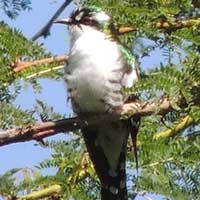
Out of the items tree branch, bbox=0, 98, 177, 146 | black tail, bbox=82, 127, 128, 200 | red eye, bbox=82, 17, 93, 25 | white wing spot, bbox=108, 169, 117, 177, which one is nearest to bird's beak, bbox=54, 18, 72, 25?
red eye, bbox=82, 17, 93, 25

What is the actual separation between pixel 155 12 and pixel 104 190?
0.54 meters

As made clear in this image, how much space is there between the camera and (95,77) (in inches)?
81.0

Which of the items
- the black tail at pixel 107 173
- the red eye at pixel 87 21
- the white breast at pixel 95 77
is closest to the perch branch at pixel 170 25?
the black tail at pixel 107 173

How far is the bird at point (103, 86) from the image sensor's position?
193 centimetres

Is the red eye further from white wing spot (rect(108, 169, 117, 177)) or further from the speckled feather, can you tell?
white wing spot (rect(108, 169, 117, 177))

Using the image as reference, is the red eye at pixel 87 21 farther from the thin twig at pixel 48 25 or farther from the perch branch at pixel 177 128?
the perch branch at pixel 177 128

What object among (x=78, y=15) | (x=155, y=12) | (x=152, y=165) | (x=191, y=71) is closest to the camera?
(x=191, y=71)

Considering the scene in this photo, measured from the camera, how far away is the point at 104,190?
174cm

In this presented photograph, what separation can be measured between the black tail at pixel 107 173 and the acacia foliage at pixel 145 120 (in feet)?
0.21

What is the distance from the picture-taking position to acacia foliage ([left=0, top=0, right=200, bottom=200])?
1387 millimetres

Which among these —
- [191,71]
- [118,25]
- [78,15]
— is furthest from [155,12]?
[78,15]

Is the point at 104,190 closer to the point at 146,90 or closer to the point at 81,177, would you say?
the point at 81,177

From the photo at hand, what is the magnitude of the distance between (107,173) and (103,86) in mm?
281

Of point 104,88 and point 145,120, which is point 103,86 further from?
point 145,120
